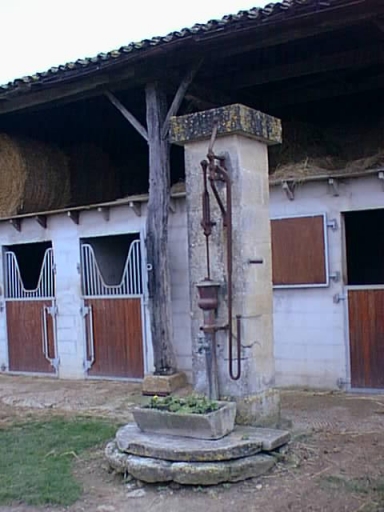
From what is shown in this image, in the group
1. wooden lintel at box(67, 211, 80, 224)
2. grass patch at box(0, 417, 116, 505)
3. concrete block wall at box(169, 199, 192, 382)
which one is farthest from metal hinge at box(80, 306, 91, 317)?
grass patch at box(0, 417, 116, 505)

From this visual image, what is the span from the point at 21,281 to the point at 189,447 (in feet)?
17.8

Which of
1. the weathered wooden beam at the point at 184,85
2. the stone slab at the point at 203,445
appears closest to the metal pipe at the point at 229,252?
the stone slab at the point at 203,445

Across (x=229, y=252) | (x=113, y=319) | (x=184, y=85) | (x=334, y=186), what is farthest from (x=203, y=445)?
(x=113, y=319)

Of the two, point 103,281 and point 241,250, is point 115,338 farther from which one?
point 241,250

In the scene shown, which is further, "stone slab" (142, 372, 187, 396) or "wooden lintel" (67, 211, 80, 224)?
"wooden lintel" (67, 211, 80, 224)

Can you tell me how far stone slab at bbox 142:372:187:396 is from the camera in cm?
660

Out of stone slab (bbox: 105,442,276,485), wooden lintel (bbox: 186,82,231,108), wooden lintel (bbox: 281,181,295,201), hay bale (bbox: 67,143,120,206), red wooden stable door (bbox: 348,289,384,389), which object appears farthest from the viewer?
hay bale (bbox: 67,143,120,206)

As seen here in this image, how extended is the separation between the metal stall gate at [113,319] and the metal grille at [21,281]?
62 centimetres

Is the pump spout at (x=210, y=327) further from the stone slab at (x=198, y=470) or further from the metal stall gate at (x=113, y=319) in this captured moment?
the metal stall gate at (x=113, y=319)

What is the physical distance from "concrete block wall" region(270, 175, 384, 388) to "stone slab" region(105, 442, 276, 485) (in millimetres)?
2608

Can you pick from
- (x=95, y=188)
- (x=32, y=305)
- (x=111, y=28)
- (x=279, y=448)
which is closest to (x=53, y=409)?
(x=32, y=305)

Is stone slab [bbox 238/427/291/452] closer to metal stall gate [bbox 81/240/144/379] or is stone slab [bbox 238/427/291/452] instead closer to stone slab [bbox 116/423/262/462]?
stone slab [bbox 116/423/262/462]

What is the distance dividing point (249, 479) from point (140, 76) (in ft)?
14.8

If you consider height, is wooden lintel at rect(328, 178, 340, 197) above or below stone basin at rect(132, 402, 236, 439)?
above
